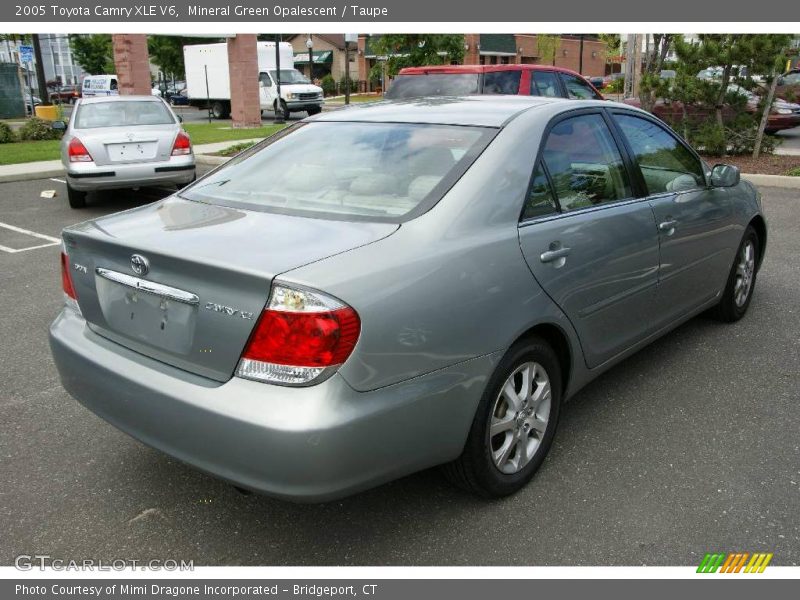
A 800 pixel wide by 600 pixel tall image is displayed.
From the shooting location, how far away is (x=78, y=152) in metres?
9.62

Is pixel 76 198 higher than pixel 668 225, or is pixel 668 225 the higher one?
pixel 668 225

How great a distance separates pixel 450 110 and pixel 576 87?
8.47m

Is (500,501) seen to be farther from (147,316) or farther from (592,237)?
(147,316)

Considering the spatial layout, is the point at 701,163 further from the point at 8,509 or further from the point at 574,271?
the point at 8,509

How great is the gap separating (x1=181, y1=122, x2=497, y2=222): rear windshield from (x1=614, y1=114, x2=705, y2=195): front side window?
1205 mm

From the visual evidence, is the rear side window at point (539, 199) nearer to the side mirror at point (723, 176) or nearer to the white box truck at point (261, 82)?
the side mirror at point (723, 176)

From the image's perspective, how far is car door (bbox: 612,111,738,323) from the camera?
3.95 m

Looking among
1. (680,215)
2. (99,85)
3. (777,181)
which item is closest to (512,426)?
(680,215)

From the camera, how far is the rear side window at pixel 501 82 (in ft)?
33.5

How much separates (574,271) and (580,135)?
0.77m

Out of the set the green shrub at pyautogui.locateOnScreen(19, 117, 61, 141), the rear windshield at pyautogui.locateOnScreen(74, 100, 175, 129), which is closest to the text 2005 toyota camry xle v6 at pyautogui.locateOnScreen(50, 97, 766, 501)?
the rear windshield at pyautogui.locateOnScreen(74, 100, 175, 129)

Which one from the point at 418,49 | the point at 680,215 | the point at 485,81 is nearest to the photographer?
the point at 680,215

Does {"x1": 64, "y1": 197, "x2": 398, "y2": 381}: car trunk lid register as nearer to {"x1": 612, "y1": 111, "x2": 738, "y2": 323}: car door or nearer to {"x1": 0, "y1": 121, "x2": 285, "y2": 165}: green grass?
{"x1": 612, "y1": 111, "x2": 738, "y2": 323}: car door

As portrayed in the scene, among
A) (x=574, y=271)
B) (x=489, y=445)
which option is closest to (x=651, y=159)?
(x=574, y=271)
